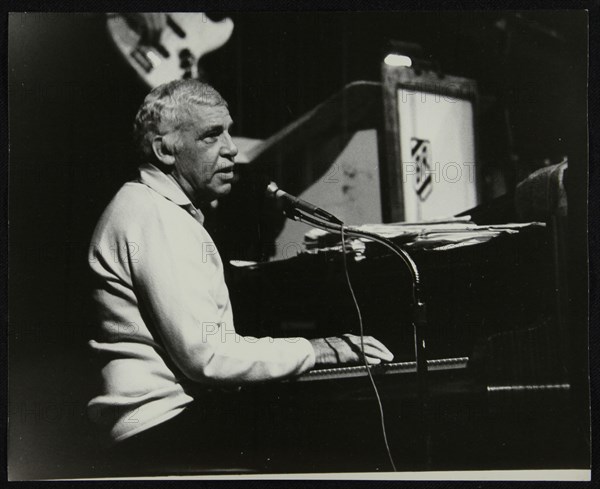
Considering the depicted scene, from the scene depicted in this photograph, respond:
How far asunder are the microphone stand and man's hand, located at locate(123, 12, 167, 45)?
701mm

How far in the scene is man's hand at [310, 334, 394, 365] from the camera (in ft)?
6.00

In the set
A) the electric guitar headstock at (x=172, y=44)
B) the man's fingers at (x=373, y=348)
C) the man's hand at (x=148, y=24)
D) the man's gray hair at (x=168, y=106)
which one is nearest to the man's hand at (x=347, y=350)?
the man's fingers at (x=373, y=348)

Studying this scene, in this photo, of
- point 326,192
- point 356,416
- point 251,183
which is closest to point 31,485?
point 356,416

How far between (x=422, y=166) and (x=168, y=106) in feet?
2.68

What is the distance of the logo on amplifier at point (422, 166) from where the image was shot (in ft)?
6.32

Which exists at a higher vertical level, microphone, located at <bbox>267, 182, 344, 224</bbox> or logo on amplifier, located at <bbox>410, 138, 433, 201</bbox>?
logo on amplifier, located at <bbox>410, 138, 433, 201</bbox>

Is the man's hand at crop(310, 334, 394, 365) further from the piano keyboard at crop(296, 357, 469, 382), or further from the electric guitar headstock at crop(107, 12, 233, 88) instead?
the electric guitar headstock at crop(107, 12, 233, 88)

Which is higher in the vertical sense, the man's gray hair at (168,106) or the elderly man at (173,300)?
the man's gray hair at (168,106)

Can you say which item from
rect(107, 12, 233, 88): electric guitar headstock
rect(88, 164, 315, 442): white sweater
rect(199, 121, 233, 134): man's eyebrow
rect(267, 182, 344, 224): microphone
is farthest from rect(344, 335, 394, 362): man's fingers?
rect(107, 12, 233, 88): electric guitar headstock

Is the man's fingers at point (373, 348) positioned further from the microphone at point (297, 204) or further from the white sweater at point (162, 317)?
the microphone at point (297, 204)

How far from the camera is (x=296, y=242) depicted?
74.2 inches

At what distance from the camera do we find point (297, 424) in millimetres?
1916

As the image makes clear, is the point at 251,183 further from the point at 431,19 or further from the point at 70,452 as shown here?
the point at 70,452

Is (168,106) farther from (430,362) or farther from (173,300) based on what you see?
(430,362)
